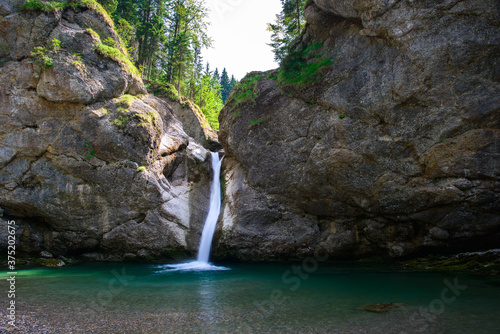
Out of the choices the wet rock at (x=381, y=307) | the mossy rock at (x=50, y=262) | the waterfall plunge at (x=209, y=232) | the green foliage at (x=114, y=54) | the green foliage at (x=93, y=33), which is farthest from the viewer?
the green foliage at (x=93, y=33)

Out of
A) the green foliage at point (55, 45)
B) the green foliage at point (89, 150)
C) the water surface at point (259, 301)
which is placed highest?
the green foliage at point (55, 45)

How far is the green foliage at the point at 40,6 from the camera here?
598 inches

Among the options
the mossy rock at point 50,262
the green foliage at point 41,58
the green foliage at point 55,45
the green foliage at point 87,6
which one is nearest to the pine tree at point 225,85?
the green foliage at point 87,6

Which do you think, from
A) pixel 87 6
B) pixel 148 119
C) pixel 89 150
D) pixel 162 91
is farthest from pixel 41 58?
pixel 162 91

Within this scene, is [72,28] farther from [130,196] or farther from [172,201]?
[172,201]

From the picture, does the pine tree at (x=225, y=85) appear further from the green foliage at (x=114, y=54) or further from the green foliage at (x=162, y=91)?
the green foliage at (x=114, y=54)

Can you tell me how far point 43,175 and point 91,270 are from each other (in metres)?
5.68

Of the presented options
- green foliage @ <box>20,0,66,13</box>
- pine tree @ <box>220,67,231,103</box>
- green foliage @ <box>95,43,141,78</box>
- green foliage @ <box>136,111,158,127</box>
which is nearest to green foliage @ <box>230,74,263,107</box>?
green foliage @ <box>136,111,158,127</box>

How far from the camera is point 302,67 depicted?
1593 centimetres

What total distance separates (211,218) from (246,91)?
26.2 ft

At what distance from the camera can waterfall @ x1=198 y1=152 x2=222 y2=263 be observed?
15500 millimetres

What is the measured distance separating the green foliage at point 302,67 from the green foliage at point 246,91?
161 cm

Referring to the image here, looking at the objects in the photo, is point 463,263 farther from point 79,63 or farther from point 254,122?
point 79,63

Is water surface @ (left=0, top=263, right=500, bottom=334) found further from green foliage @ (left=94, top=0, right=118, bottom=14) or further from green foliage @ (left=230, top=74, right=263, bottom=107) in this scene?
green foliage @ (left=94, top=0, right=118, bottom=14)
